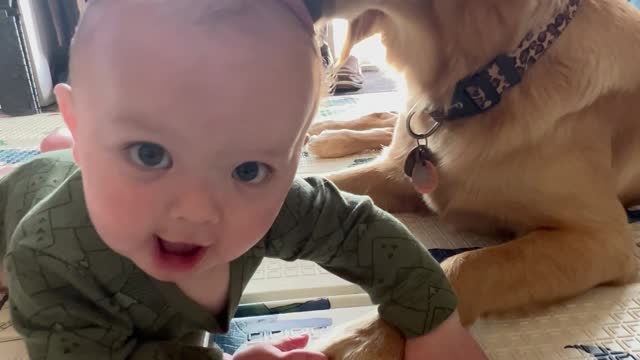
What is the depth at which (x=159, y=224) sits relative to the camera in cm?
50

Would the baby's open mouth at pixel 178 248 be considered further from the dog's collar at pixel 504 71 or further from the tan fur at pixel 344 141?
the tan fur at pixel 344 141

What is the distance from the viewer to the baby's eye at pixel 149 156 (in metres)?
0.47

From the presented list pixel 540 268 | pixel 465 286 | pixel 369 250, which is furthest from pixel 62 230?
pixel 540 268

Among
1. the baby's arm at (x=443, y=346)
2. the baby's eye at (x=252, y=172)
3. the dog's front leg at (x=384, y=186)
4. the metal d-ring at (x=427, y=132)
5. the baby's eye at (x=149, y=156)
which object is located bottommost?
the dog's front leg at (x=384, y=186)

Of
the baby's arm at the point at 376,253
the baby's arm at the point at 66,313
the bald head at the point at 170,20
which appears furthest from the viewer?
the baby's arm at the point at 376,253

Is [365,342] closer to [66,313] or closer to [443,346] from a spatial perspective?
[443,346]

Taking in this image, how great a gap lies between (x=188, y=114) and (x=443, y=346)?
1.27ft

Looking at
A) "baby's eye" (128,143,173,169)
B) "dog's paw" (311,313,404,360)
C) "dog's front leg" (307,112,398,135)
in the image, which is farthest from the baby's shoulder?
"dog's front leg" (307,112,398,135)

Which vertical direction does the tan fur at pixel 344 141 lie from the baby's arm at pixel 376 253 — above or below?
below

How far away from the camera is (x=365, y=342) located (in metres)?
0.72

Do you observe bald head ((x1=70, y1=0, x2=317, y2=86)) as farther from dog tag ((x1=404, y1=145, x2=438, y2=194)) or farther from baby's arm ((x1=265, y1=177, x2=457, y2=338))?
dog tag ((x1=404, y1=145, x2=438, y2=194))

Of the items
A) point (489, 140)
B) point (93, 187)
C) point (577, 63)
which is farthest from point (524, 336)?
point (93, 187)

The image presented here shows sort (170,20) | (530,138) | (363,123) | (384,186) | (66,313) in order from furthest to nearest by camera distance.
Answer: (363,123) → (384,186) → (530,138) → (66,313) → (170,20)

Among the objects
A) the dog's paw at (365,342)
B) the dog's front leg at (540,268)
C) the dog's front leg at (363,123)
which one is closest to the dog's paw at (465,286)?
the dog's front leg at (540,268)
